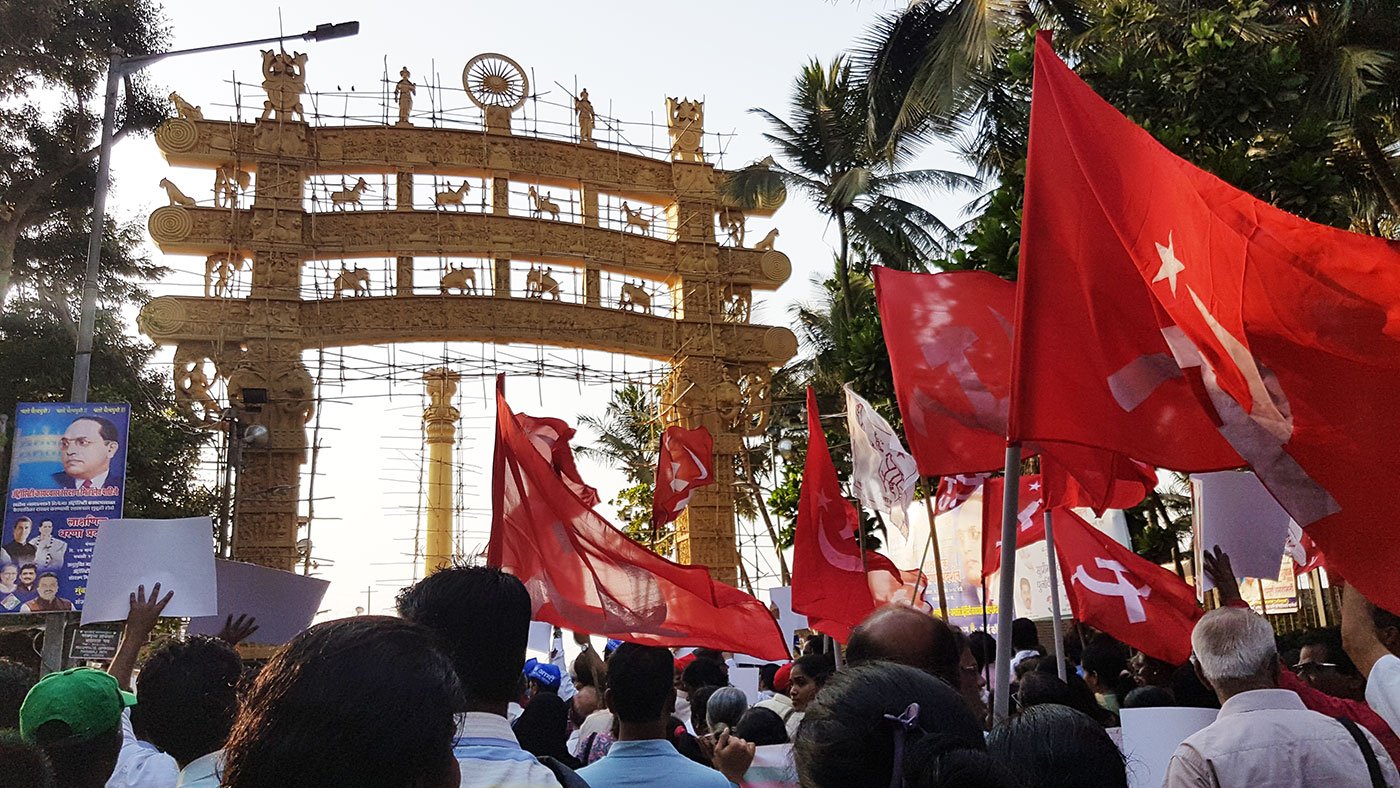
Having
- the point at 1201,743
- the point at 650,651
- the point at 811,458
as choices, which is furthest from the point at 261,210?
the point at 1201,743

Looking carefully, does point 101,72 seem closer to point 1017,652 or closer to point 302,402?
point 302,402

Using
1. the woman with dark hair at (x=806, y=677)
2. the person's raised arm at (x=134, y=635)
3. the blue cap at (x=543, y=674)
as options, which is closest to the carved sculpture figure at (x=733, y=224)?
the blue cap at (x=543, y=674)

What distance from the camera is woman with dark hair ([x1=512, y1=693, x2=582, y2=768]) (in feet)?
17.4

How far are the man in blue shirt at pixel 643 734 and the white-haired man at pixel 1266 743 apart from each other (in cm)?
115

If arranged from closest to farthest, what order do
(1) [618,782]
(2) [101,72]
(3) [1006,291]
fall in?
(1) [618,782]
(3) [1006,291]
(2) [101,72]

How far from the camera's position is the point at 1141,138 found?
4020 mm

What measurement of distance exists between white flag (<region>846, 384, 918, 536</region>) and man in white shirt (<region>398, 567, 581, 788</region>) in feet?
22.3

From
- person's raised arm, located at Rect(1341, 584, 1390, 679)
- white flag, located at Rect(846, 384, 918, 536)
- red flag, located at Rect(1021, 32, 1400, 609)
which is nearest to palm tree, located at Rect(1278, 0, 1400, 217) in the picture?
white flag, located at Rect(846, 384, 918, 536)

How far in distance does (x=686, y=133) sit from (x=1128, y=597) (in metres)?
18.1

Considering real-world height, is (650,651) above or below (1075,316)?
below

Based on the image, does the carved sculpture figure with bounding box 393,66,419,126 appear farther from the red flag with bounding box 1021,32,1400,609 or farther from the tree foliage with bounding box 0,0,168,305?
the red flag with bounding box 1021,32,1400,609

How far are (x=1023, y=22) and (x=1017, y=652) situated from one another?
13236 mm

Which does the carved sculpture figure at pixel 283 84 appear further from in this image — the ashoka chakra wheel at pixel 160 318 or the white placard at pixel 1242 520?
A: the white placard at pixel 1242 520

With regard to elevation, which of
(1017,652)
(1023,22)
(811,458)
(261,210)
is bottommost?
(1017,652)
